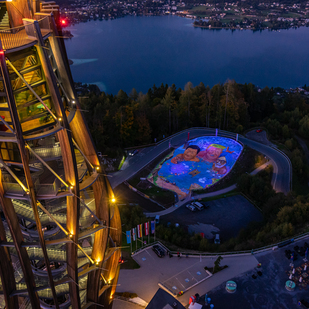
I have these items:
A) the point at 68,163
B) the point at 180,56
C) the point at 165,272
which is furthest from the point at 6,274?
the point at 180,56

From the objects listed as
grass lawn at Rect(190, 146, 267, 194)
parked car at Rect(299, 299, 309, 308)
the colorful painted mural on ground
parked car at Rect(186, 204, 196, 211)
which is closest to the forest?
grass lawn at Rect(190, 146, 267, 194)

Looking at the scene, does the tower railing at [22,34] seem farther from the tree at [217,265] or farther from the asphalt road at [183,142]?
the asphalt road at [183,142]

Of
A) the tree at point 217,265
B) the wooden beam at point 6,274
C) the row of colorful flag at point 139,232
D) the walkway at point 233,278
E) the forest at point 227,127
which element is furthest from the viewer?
the forest at point 227,127

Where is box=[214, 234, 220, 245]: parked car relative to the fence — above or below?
below

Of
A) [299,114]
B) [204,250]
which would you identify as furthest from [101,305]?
[299,114]

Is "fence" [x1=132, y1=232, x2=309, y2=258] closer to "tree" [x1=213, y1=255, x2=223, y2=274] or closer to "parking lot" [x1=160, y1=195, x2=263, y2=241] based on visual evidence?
"tree" [x1=213, y1=255, x2=223, y2=274]

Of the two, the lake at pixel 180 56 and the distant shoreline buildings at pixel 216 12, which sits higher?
the distant shoreline buildings at pixel 216 12

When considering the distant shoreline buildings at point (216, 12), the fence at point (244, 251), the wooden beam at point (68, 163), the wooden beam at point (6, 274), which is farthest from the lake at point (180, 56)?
the wooden beam at point (68, 163)

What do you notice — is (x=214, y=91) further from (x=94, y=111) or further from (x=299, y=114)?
(x=94, y=111)
